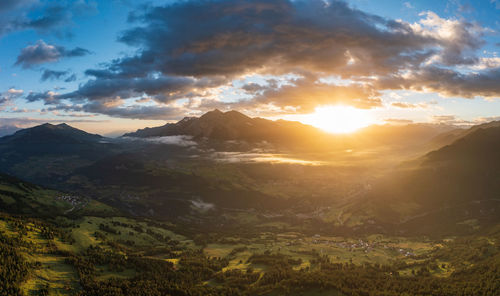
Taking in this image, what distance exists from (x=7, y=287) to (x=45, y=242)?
6284 cm

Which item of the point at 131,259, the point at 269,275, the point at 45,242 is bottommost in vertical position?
the point at 269,275

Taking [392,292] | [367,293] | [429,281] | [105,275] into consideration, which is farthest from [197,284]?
[429,281]

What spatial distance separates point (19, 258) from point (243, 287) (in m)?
109

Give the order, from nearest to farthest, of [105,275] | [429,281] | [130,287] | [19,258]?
1. [19,258]
2. [130,287]
3. [105,275]
4. [429,281]

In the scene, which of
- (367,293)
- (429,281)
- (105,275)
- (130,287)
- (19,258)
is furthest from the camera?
(429,281)

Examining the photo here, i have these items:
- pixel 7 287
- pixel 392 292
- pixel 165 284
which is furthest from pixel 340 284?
pixel 7 287

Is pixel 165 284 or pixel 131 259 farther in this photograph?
pixel 131 259

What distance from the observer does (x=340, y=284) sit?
16812cm

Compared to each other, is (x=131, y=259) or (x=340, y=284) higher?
(x=131, y=259)

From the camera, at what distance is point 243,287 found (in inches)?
6565

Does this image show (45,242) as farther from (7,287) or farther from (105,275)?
(7,287)

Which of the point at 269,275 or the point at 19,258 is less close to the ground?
the point at 19,258

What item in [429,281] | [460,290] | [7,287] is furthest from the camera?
[429,281]

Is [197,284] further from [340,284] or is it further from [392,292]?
[392,292]
